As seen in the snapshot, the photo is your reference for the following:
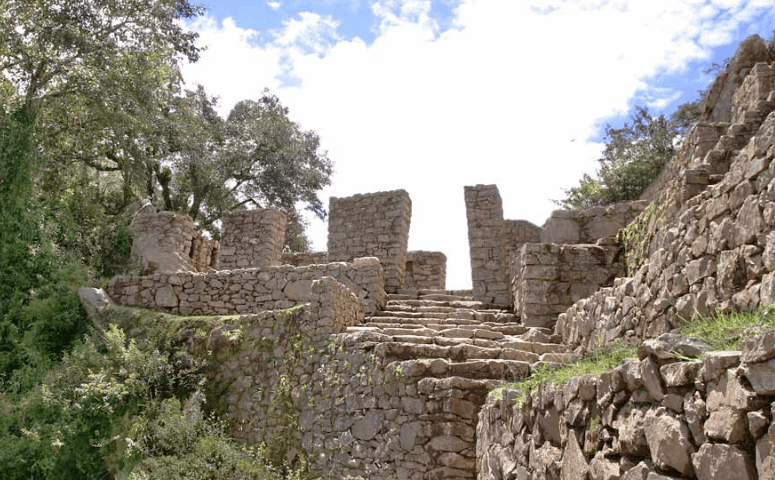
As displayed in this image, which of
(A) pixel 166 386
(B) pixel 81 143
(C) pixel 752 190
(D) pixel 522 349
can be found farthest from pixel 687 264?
(B) pixel 81 143

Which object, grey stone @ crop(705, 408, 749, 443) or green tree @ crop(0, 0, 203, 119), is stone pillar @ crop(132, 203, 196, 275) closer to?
green tree @ crop(0, 0, 203, 119)

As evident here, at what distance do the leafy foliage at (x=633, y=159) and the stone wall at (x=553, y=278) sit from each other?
23.4 feet

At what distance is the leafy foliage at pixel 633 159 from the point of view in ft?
53.6

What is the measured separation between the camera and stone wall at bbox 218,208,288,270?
52.6ft

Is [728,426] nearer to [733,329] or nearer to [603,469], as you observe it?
[733,329]

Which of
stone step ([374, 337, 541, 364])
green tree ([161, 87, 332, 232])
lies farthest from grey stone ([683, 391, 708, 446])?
green tree ([161, 87, 332, 232])

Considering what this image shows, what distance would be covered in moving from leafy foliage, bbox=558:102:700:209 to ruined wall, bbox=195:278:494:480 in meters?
9.22

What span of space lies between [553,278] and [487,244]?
2720mm

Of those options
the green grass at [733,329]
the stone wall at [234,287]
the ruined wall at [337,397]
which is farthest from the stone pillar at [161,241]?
the green grass at [733,329]

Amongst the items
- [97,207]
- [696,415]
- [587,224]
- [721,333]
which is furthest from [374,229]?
[696,415]

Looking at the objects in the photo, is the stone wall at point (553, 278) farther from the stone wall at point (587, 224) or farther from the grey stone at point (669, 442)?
the grey stone at point (669, 442)

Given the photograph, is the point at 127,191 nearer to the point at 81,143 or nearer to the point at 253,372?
the point at 81,143

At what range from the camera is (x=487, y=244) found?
12484mm

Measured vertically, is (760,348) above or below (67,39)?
below
